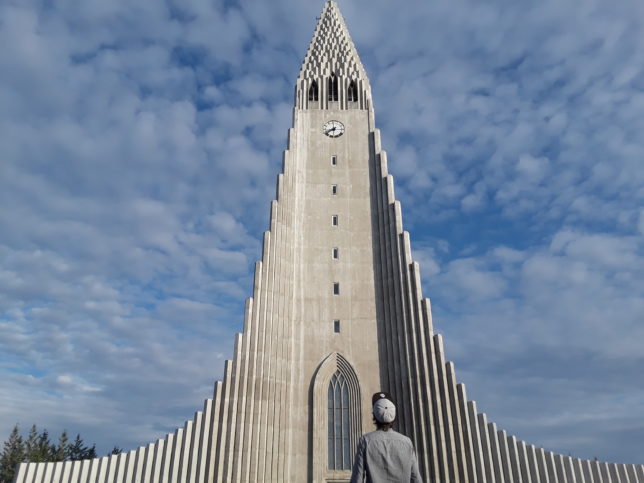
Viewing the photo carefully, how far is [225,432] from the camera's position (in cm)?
2284

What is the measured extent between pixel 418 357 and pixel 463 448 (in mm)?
4636

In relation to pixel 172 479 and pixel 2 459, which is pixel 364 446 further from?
pixel 2 459

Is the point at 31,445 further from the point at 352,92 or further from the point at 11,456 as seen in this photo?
the point at 352,92

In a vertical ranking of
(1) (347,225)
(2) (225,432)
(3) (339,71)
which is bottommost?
(2) (225,432)

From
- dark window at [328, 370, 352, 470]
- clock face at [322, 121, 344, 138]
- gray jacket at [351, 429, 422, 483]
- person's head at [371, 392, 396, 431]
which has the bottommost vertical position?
gray jacket at [351, 429, 422, 483]

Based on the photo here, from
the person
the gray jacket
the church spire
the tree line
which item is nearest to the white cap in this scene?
the person

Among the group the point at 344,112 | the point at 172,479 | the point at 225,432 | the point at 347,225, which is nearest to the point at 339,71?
the point at 344,112

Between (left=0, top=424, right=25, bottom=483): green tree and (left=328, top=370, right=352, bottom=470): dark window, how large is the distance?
53.1 meters

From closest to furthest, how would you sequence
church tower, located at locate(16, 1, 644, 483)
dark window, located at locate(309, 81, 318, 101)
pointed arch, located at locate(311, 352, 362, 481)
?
church tower, located at locate(16, 1, 644, 483), pointed arch, located at locate(311, 352, 362, 481), dark window, located at locate(309, 81, 318, 101)

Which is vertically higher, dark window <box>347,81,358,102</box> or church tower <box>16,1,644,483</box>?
dark window <box>347,81,358,102</box>

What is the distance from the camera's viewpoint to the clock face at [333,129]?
32.7 m

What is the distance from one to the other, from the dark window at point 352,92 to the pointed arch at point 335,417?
18.9m

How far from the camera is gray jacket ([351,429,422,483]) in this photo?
190 inches

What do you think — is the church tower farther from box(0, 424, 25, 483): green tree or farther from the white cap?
box(0, 424, 25, 483): green tree
